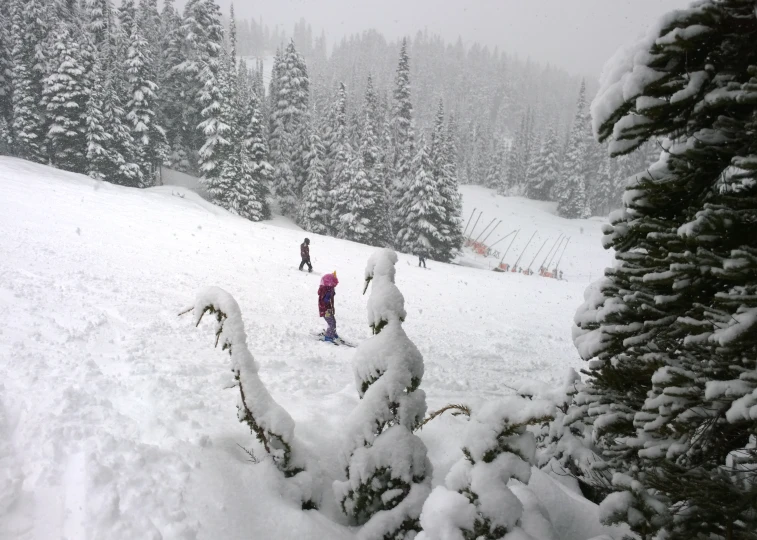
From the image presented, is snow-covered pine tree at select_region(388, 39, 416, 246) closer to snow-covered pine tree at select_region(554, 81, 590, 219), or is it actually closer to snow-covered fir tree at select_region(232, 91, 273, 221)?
snow-covered fir tree at select_region(232, 91, 273, 221)

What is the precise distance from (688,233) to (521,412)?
1469 mm

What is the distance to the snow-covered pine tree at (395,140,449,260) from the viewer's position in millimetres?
35156

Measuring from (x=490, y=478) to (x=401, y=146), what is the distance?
41.6m

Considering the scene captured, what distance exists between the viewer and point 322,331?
11312mm

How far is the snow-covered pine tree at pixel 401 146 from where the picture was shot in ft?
129

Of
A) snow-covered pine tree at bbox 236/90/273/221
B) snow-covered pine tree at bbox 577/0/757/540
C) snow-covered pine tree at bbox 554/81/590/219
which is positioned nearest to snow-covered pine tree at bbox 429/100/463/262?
snow-covered pine tree at bbox 236/90/273/221

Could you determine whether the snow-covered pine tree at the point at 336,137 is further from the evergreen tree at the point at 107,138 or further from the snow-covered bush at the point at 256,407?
the snow-covered bush at the point at 256,407

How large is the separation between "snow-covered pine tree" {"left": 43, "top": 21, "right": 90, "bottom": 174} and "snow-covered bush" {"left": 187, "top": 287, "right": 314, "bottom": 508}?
38.6 meters

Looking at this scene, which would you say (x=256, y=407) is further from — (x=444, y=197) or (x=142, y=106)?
(x=142, y=106)

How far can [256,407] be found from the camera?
12.9 ft

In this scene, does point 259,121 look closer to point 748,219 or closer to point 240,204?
point 240,204

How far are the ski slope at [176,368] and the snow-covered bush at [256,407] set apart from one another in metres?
0.19

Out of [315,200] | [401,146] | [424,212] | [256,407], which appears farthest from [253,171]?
[256,407]

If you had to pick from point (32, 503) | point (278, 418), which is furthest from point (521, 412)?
point (32, 503)
